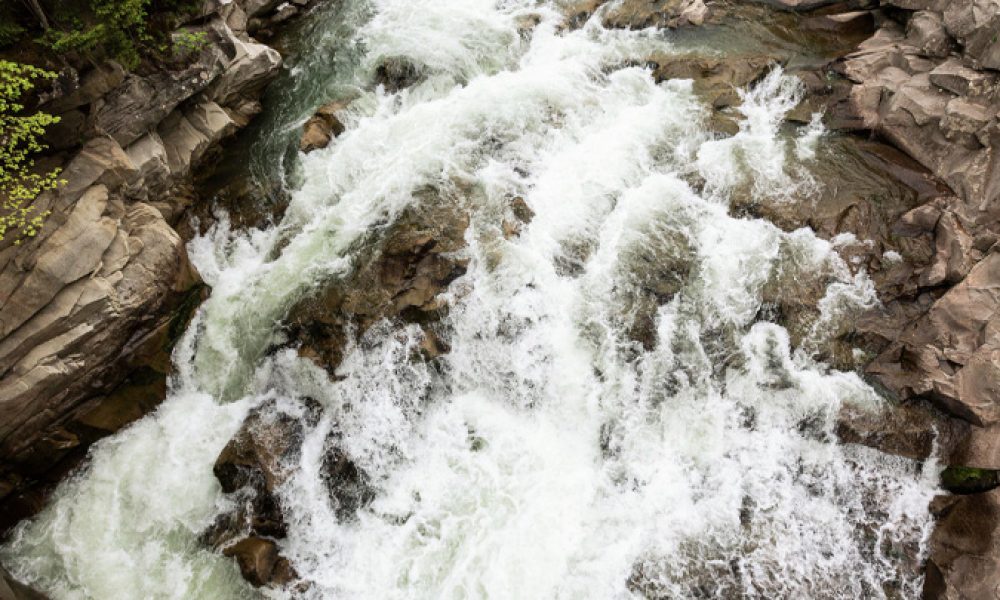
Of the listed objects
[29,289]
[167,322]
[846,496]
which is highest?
Result: [29,289]

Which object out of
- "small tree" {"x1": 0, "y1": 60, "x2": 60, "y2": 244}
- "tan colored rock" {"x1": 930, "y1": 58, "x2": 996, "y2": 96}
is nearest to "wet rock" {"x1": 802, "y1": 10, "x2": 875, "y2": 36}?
"tan colored rock" {"x1": 930, "y1": 58, "x2": 996, "y2": 96}

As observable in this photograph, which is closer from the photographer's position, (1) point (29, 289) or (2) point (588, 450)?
(1) point (29, 289)

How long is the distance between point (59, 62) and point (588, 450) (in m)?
12.7

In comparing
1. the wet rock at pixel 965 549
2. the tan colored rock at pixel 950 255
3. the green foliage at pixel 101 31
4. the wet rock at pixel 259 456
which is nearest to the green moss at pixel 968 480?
the wet rock at pixel 965 549

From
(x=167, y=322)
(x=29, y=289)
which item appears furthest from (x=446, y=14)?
(x=29, y=289)

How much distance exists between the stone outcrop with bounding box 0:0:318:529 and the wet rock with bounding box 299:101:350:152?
2810 mm

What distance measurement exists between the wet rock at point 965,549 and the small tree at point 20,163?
16.5m

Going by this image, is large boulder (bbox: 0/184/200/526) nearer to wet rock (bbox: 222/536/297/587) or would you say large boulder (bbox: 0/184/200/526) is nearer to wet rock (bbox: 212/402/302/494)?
wet rock (bbox: 212/402/302/494)

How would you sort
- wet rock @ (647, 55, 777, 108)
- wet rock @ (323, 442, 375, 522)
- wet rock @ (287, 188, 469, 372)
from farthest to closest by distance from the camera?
wet rock @ (647, 55, 777, 108), wet rock @ (287, 188, 469, 372), wet rock @ (323, 442, 375, 522)

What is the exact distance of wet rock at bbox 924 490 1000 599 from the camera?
356 inches

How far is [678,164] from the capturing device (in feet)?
46.4

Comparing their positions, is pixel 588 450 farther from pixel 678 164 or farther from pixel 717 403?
pixel 678 164

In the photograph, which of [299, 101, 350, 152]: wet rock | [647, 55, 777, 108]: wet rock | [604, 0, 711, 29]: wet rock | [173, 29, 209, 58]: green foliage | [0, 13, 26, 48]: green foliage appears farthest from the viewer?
[604, 0, 711, 29]: wet rock

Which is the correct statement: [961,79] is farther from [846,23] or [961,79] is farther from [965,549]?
[965,549]
